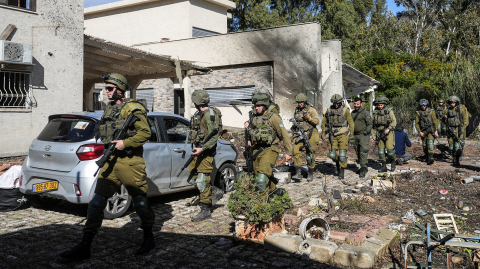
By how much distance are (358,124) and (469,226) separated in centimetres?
460

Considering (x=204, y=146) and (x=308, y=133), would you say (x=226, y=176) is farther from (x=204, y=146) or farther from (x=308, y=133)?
(x=308, y=133)

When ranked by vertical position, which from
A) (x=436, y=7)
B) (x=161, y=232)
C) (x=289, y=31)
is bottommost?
(x=161, y=232)

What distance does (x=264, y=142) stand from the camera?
5562 mm

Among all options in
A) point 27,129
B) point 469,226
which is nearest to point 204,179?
point 469,226

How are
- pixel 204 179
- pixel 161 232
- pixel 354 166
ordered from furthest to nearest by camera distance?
1. pixel 354 166
2. pixel 204 179
3. pixel 161 232

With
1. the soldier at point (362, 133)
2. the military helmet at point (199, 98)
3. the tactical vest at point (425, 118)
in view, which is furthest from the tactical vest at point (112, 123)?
the tactical vest at point (425, 118)

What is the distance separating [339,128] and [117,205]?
5586mm

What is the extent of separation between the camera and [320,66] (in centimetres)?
1507

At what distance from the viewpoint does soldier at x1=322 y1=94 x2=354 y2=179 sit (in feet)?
29.6

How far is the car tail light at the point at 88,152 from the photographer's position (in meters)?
5.11

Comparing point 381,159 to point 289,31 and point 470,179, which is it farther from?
point 289,31

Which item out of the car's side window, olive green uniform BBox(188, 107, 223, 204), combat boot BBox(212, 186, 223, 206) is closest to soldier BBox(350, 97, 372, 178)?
combat boot BBox(212, 186, 223, 206)

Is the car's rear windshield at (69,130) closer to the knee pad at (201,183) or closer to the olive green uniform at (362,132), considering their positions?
the knee pad at (201,183)

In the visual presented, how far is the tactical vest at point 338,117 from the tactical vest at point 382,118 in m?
1.54
